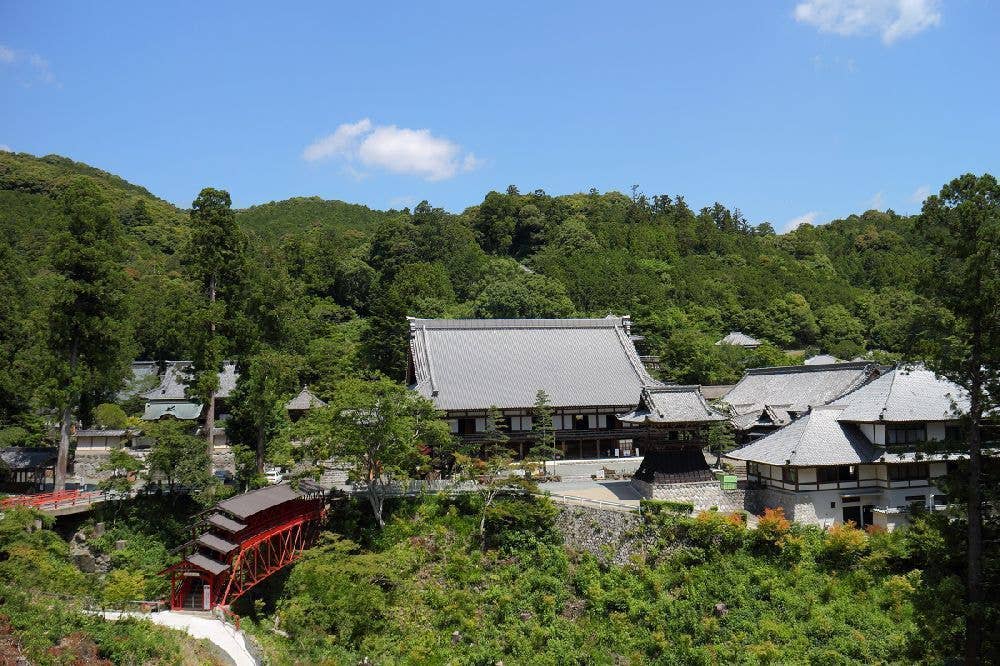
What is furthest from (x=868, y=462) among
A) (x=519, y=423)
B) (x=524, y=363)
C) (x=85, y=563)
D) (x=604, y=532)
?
(x=85, y=563)

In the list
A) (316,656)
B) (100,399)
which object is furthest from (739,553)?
(100,399)

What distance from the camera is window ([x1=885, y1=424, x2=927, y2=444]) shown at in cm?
2759

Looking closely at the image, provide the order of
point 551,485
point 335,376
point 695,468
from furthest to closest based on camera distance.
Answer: point 335,376 < point 551,485 < point 695,468

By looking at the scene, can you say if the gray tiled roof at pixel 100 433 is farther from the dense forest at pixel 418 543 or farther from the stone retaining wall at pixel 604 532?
the stone retaining wall at pixel 604 532

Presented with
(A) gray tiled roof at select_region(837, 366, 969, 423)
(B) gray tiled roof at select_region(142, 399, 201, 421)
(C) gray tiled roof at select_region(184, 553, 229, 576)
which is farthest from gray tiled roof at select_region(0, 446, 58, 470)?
(A) gray tiled roof at select_region(837, 366, 969, 423)

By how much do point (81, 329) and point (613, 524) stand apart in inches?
929

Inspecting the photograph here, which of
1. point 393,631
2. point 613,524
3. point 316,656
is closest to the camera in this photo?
point 316,656

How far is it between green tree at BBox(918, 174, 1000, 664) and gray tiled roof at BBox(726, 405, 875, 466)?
34.9 feet

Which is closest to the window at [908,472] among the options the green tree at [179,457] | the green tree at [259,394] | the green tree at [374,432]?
the green tree at [374,432]

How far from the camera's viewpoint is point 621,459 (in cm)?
3812

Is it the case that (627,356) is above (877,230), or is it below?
below

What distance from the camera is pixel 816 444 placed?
27.8m

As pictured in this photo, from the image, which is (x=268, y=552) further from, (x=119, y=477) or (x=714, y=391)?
(x=714, y=391)

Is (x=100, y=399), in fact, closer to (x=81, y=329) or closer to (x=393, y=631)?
(x=81, y=329)
